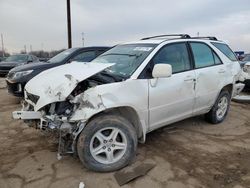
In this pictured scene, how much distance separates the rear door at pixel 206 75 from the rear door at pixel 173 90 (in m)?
0.19

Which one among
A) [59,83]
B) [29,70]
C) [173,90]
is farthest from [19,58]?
[173,90]

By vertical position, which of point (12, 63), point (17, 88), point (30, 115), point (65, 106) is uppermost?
point (12, 63)

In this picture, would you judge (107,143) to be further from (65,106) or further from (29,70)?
(29,70)

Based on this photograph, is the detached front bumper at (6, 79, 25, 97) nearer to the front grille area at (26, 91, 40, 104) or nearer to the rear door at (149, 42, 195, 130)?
the front grille area at (26, 91, 40, 104)

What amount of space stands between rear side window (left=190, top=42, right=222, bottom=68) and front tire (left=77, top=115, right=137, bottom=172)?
1970mm

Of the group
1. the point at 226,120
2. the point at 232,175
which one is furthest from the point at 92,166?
the point at 226,120

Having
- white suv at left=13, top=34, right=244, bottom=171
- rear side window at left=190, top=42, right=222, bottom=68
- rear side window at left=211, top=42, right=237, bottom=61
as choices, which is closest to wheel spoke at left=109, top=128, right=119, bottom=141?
white suv at left=13, top=34, right=244, bottom=171

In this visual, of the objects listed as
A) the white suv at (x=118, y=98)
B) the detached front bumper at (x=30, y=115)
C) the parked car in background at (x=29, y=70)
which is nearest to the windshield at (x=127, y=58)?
the white suv at (x=118, y=98)

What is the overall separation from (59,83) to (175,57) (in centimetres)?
200

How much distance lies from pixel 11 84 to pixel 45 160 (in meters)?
3.77

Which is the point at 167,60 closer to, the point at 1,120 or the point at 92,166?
the point at 92,166

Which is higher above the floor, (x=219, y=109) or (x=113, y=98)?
(x=113, y=98)

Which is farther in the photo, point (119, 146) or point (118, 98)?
point (119, 146)

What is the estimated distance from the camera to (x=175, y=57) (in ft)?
14.5
